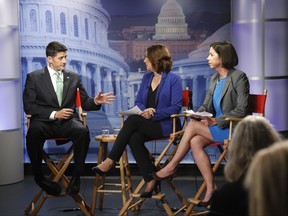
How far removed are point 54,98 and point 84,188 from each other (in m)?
1.24

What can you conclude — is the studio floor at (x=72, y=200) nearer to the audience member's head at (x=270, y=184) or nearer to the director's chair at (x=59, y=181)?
the director's chair at (x=59, y=181)

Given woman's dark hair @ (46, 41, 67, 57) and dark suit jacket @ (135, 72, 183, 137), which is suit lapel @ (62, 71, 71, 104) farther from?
dark suit jacket @ (135, 72, 183, 137)

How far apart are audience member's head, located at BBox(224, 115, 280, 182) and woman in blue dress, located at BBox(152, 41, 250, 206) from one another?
2182 mm

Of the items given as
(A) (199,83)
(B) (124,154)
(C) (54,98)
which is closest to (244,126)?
(B) (124,154)

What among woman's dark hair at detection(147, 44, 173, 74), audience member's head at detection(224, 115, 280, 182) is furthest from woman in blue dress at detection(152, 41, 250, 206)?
audience member's head at detection(224, 115, 280, 182)

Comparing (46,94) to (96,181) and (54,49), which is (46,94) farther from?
(96,181)

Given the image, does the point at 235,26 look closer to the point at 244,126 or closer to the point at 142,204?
the point at 142,204

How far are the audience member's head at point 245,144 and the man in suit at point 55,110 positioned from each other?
8.92 ft

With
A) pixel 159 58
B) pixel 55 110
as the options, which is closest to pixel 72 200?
pixel 55 110

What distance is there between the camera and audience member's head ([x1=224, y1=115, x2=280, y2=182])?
257cm

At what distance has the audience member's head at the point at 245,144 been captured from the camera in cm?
257

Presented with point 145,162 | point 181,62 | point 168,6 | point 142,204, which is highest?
point 168,6

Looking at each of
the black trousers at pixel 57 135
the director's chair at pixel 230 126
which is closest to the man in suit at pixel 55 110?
the black trousers at pixel 57 135

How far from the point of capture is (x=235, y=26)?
630 centimetres
